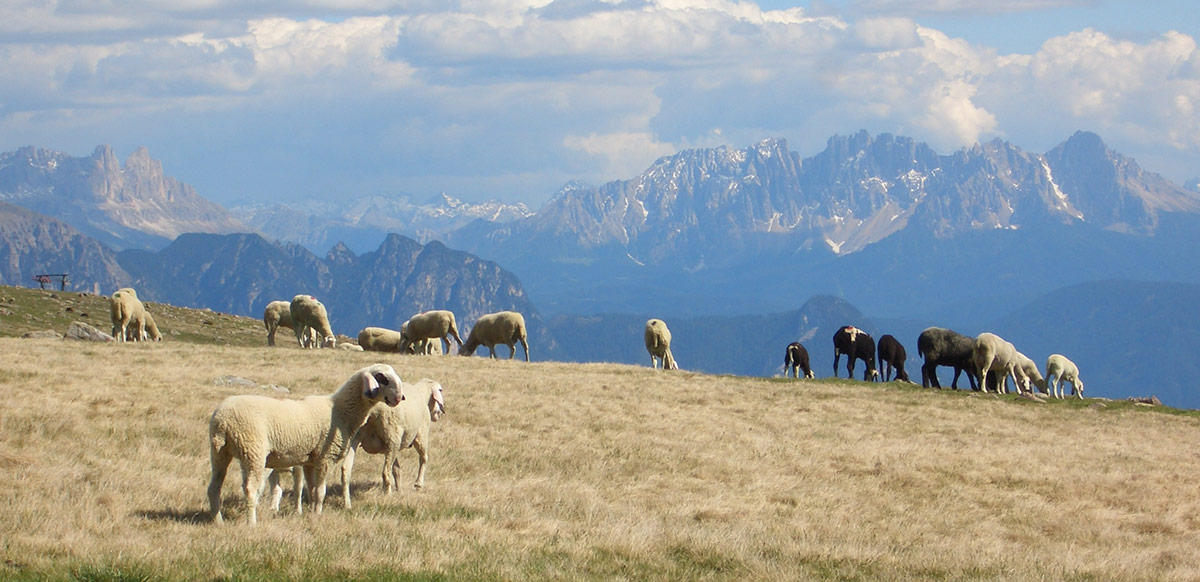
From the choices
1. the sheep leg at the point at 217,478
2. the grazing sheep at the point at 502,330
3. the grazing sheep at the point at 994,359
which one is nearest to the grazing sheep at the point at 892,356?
the grazing sheep at the point at 994,359

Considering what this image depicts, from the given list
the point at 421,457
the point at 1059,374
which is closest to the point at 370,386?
the point at 421,457

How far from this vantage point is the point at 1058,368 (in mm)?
49312

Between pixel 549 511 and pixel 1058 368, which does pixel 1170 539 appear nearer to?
pixel 549 511

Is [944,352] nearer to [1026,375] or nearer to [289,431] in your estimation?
[1026,375]

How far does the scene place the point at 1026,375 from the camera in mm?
49312

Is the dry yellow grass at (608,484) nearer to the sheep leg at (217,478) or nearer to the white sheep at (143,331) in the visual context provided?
the sheep leg at (217,478)

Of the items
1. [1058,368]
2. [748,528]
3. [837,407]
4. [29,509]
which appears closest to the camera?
[29,509]

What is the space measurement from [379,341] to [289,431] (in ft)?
118

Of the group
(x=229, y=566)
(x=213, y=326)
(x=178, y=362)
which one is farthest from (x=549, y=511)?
(x=213, y=326)

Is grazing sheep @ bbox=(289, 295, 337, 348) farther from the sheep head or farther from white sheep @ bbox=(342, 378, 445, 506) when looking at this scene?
the sheep head

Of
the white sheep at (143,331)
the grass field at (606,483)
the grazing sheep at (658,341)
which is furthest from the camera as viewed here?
the grazing sheep at (658,341)

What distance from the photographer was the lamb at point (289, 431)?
48.1 feet

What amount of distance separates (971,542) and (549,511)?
266 inches

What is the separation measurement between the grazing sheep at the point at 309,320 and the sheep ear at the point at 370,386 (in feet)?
98.1
